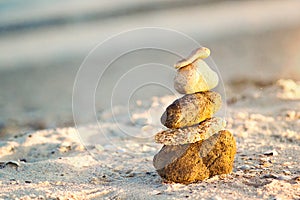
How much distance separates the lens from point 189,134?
4293 mm

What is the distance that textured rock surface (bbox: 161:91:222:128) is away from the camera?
425cm

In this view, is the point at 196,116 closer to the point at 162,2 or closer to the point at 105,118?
the point at 105,118

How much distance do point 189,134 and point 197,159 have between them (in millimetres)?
221

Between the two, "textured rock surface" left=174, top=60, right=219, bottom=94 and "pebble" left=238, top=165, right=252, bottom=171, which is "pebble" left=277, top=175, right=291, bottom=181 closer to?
"pebble" left=238, top=165, right=252, bottom=171

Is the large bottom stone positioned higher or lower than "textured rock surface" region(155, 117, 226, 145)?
lower

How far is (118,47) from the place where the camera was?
1272 centimetres

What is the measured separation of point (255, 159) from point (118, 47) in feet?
26.4

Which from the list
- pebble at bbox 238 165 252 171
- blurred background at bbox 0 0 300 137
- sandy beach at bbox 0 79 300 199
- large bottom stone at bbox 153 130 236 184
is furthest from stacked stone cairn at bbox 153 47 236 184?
blurred background at bbox 0 0 300 137

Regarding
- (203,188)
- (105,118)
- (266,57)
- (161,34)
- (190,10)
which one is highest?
(190,10)

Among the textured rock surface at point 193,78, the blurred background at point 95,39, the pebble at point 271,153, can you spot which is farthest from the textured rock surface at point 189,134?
the blurred background at point 95,39

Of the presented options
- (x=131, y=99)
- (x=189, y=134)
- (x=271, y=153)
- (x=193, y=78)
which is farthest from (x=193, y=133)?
(x=131, y=99)

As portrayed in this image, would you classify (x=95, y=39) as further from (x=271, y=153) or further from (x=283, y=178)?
(x=283, y=178)

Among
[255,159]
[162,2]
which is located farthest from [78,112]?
[162,2]

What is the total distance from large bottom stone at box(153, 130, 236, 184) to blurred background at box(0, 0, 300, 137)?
3423 mm
